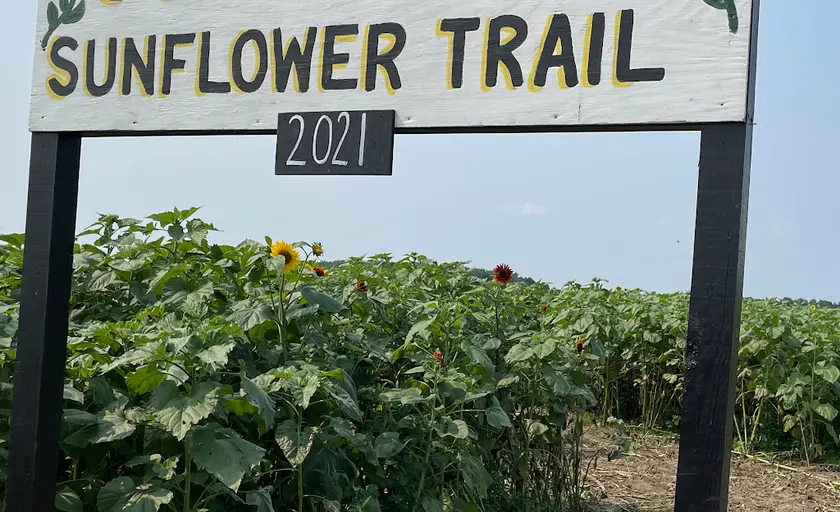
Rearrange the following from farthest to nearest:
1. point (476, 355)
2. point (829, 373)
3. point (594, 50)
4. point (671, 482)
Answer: point (829, 373)
point (671, 482)
point (476, 355)
point (594, 50)

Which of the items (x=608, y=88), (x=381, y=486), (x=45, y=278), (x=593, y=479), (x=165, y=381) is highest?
(x=608, y=88)

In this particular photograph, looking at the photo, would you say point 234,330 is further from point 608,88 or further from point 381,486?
point 608,88

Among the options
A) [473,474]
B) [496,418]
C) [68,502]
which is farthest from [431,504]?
[68,502]

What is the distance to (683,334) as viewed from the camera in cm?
744

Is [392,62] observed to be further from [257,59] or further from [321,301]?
[321,301]

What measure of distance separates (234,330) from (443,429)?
2.96 ft

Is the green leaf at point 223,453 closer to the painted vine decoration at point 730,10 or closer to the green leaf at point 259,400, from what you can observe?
the green leaf at point 259,400

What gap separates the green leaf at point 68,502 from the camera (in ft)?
9.32

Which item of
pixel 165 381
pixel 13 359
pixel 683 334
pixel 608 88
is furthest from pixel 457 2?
pixel 683 334

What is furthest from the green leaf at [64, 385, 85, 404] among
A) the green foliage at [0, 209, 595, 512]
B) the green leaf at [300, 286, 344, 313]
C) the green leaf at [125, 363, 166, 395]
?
the green leaf at [300, 286, 344, 313]

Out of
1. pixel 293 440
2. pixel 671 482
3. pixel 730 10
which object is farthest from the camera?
pixel 671 482

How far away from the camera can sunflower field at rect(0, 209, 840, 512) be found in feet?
8.54

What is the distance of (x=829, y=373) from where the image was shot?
6.72 meters

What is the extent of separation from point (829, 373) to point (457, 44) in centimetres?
532
